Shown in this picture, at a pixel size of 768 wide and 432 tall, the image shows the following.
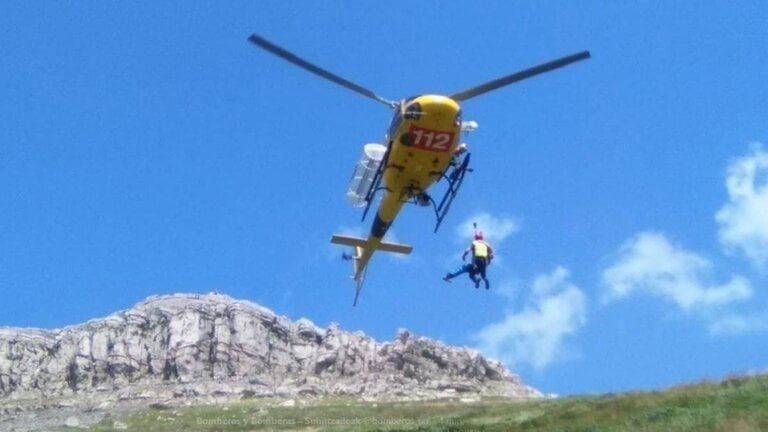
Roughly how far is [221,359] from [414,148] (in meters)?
75.0

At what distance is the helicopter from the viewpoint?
22.4 meters

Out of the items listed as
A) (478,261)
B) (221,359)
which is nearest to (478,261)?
(478,261)

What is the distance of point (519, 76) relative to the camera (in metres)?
23.0

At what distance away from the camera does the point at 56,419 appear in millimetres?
64188

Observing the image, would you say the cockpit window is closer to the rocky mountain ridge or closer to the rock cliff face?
the rocky mountain ridge

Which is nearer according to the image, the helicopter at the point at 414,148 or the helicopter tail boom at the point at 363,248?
the helicopter at the point at 414,148

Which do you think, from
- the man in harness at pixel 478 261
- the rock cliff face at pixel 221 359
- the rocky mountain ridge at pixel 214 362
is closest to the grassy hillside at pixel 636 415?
the man in harness at pixel 478 261

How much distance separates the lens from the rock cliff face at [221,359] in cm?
8331

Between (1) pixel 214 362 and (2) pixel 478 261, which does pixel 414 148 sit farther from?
(1) pixel 214 362

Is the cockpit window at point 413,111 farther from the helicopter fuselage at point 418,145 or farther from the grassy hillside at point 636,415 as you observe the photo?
the grassy hillside at point 636,415

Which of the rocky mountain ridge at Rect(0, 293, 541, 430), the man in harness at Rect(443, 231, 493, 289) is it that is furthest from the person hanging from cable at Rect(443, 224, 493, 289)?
the rocky mountain ridge at Rect(0, 293, 541, 430)

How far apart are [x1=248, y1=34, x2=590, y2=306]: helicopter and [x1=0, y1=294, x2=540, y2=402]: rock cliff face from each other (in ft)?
174

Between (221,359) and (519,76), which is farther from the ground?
(221,359)

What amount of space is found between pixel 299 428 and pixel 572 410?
1432cm
